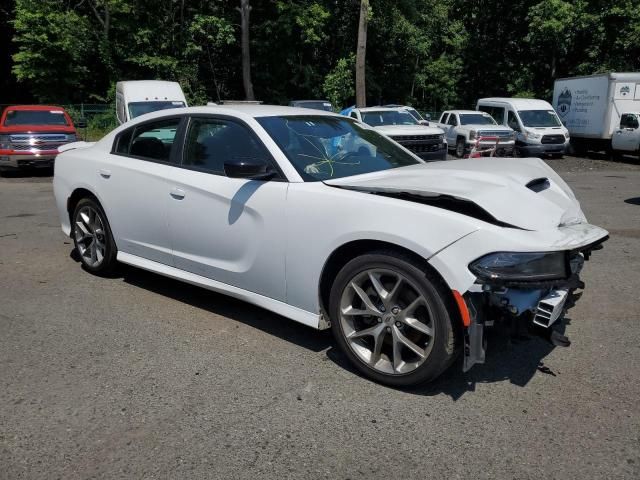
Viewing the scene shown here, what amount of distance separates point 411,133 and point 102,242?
37.3ft

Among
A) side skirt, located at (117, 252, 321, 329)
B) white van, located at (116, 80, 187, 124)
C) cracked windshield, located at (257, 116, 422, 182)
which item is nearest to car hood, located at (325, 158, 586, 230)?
cracked windshield, located at (257, 116, 422, 182)

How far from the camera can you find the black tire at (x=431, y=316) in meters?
3.16

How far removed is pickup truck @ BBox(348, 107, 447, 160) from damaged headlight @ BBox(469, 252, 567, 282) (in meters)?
12.0

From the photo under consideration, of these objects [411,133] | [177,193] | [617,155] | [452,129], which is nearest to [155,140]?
[177,193]

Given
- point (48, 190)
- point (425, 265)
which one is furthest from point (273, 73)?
point (425, 265)

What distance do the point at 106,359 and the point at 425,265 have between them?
220cm

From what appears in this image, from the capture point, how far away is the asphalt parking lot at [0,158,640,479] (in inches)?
107

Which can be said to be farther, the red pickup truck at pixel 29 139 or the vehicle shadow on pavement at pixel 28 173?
the vehicle shadow on pavement at pixel 28 173

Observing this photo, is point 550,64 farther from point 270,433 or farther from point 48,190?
point 270,433

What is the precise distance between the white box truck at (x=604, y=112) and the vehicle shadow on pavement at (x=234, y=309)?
62.5ft

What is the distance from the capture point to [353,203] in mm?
3502

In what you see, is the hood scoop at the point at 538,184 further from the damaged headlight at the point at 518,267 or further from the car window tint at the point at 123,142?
the car window tint at the point at 123,142

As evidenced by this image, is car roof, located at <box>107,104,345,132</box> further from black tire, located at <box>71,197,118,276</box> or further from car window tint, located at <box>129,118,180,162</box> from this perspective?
black tire, located at <box>71,197,118,276</box>

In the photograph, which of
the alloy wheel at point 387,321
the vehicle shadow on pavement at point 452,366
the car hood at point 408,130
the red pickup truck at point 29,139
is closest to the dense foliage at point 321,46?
the car hood at point 408,130
